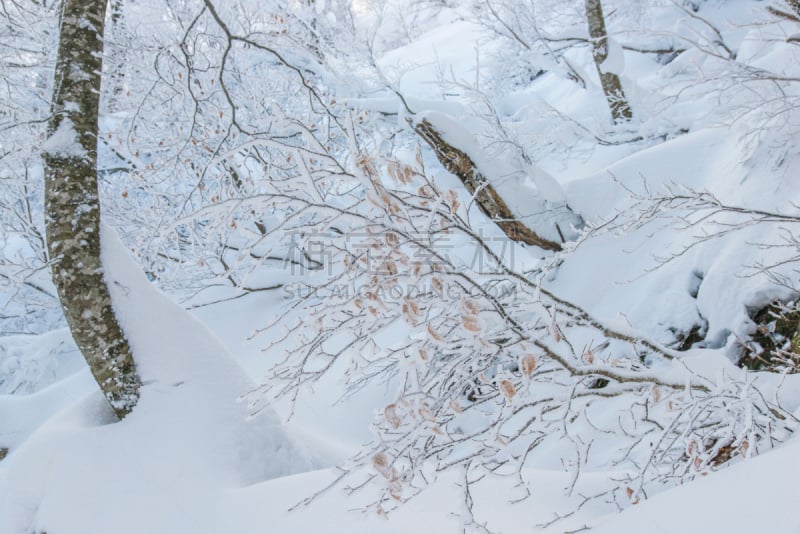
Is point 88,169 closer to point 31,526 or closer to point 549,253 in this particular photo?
point 31,526

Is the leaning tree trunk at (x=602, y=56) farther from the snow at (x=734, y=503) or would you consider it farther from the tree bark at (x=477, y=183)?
the snow at (x=734, y=503)

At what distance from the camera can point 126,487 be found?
2482 mm

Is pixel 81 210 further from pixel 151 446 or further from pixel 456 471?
pixel 456 471

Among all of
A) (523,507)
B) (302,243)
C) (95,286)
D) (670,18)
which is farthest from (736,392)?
(670,18)

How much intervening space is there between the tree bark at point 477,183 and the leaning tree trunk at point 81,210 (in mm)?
2952

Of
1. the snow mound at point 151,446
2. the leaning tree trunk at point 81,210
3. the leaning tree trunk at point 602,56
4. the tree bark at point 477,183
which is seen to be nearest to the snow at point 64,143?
the leaning tree trunk at point 81,210

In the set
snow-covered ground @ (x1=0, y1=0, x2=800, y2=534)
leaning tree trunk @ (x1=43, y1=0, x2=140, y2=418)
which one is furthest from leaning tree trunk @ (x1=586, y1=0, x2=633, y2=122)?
leaning tree trunk @ (x1=43, y1=0, x2=140, y2=418)

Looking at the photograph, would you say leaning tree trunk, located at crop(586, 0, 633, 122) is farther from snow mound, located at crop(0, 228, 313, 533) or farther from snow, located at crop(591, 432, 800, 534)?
snow, located at crop(591, 432, 800, 534)

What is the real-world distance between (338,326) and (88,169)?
7.76 feet

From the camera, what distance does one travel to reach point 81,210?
9.21 feet

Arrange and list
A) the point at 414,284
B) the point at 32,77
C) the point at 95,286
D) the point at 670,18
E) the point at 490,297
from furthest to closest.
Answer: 1. the point at 670,18
2. the point at 32,77
3. the point at 95,286
4. the point at 490,297
5. the point at 414,284

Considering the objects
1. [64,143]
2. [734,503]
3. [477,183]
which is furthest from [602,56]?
[734,503]

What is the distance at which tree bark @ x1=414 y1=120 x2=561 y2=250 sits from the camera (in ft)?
16.4

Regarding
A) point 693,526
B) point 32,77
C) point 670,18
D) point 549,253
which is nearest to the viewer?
point 693,526
